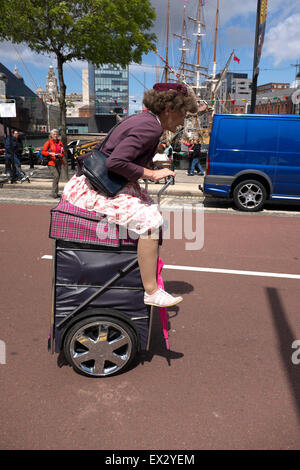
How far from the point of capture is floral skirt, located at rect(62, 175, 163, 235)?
8.50 feet

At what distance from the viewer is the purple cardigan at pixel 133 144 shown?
2436 mm

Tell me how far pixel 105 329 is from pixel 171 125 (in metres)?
1.50

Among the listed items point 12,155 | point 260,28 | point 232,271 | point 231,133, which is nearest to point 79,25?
point 12,155

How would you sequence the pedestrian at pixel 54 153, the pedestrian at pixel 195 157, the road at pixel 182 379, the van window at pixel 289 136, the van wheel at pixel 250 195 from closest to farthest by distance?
the road at pixel 182 379
the van window at pixel 289 136
the van wheel at pixel 250 195
the pedestrian at pixel 54 153
the pedestrian at pixel 195 157

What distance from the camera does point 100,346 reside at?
2.73m

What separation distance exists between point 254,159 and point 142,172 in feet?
23.4

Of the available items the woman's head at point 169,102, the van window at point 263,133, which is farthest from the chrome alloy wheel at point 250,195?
the woman's head at point 169,102

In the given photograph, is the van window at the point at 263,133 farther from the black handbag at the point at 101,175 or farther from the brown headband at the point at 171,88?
the black handbag at the point at 101,175

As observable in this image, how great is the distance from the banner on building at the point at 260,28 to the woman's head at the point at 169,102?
12402mm

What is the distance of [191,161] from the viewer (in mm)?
18109

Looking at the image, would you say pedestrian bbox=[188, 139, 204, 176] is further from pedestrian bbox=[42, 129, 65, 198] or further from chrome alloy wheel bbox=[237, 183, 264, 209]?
chrome alloy wheel bbox=[237, 183, 264, 209]

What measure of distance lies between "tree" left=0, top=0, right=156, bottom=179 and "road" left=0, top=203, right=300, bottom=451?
34.5 ft
